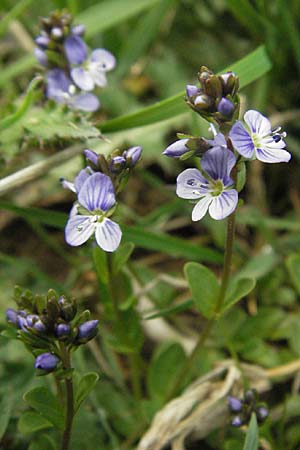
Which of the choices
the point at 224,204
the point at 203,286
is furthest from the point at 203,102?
the point at 203,286

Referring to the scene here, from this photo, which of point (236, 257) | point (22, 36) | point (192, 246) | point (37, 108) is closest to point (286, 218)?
point (236, 257)

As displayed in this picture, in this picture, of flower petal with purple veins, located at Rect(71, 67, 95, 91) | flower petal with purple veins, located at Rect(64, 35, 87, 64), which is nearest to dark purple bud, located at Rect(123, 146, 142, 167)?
flower petal with purple veins, located at Rect(71, 67, 95, 91)

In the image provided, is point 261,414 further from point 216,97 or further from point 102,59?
point 102,59

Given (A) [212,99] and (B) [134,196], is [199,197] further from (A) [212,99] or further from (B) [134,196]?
(B) [134,196]

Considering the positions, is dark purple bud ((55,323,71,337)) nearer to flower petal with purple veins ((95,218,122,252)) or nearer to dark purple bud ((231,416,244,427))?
flower petal with purple veins ((95,218,122,252))

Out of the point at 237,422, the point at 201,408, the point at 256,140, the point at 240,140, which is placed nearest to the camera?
the point at 240,140

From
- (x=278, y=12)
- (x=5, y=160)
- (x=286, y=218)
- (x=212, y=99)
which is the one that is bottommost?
(x=286, y=218)
